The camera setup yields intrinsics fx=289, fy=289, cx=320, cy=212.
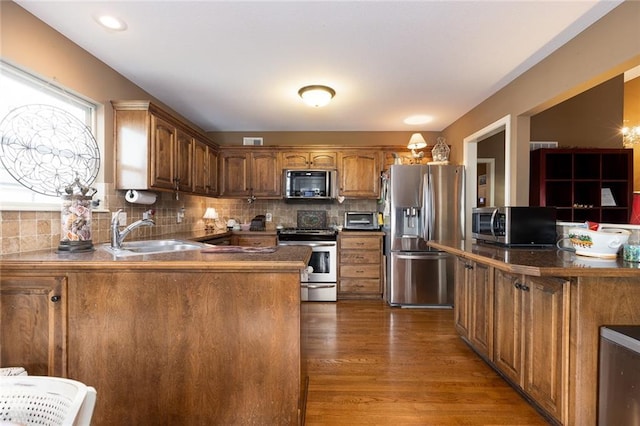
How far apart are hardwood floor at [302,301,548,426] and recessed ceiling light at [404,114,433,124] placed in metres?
2.53

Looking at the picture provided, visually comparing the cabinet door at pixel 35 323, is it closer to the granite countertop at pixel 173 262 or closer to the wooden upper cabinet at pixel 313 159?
the granite countertop at pixel 173 262

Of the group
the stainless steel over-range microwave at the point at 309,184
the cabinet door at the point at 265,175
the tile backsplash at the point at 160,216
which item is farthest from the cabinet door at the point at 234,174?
the stainless steel over-range microwave at the point at 309,184

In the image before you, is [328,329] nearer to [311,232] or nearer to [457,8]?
[311,232]

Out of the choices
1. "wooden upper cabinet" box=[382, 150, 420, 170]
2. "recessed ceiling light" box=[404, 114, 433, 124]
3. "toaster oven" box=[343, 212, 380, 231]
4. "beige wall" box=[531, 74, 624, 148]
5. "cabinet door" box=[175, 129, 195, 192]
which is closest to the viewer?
"cabinet door" box=[175, 129, 195, 192]

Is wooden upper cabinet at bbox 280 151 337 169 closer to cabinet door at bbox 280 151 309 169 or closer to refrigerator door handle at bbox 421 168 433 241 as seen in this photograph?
cabinet door at bbox 280 151 309 169

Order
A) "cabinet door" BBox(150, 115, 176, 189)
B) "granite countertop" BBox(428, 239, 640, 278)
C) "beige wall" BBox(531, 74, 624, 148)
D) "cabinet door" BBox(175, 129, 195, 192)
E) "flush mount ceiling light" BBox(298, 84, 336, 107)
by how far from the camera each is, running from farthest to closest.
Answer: "beige wall" BBox(531, 74, 624, 148)
"cabinet door" BBox(175, 129, 195, 192)
"flush mount ceiling light" BBox(298, 84, 336, 107)
"cabinet door" BBox(150, 115, 176, 189)
"granite countertop" BBox(428, 239, 640, 278)

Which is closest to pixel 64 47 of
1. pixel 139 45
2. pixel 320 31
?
pixel 139 45

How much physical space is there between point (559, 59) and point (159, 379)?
11.0 ft

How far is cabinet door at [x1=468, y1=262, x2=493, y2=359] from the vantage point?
6.83 ft

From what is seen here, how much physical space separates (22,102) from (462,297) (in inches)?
139

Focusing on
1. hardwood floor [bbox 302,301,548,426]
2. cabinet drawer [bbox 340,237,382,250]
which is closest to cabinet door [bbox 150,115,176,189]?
hardwood floor [bbox 302,301,548,426]

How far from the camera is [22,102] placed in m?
1.83

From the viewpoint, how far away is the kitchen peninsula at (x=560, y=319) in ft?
4.58

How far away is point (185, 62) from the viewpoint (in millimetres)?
2404
